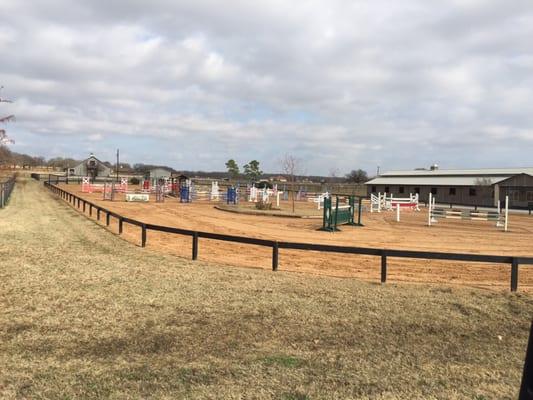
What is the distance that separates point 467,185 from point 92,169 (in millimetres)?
78760

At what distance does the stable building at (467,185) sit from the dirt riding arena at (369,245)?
2167 cm

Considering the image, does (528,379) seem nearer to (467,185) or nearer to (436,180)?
(467,185)

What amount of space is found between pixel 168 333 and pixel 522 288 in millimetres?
7327

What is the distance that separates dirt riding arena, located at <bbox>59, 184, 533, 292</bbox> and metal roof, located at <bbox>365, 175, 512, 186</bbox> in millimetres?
26068

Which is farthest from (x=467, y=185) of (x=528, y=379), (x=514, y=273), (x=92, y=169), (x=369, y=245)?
(x=92, y=169)

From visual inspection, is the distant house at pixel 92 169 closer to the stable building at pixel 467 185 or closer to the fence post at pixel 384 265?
the stable building at pixel 467 185

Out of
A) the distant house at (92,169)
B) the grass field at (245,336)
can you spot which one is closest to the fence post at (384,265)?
the grass field at (245,336)

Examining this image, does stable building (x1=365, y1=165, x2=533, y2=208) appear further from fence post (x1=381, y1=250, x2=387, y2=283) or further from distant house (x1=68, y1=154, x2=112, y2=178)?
distant house (x1=68, y1=154, x2=112, y2=178)

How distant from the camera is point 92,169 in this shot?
101000 mm

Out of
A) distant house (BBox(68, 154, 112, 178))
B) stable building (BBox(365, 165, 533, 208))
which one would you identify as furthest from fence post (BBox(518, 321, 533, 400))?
distant house (BBox(68, 154, 112, 178))

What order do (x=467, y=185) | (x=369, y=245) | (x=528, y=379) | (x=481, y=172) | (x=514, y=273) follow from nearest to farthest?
(x=528, y=379)
(x=514, y=273)
(x=369, y=245)
(x=467, y=185)
(x=481, y=172)

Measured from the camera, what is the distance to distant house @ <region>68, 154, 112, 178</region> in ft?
331

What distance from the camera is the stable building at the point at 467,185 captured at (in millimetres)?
46062

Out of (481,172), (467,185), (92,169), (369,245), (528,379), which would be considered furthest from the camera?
(92,169)
